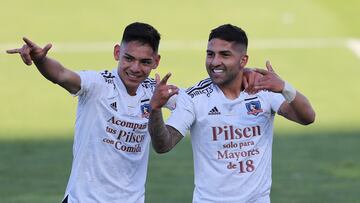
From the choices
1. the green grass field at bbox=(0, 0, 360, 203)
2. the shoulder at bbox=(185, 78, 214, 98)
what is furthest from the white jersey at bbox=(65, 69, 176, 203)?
the green grass field at bbox=(0, 0, 360, 203)

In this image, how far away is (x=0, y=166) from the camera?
17281 millimetres

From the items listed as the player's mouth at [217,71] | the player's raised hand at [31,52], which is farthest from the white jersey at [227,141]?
the player's raised hand at [31,52]

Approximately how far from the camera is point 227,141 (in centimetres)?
958

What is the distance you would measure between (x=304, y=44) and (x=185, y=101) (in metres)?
17.1

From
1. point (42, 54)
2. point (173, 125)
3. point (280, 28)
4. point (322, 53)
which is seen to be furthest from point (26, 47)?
point (280, 28)

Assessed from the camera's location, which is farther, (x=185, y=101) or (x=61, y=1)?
(x=61, y=1)

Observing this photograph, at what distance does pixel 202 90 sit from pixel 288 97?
0.80 m

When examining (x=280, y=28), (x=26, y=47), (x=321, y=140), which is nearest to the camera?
(x=26, y=47)

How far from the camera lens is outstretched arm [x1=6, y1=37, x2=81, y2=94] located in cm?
913

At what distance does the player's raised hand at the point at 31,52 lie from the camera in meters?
9.12

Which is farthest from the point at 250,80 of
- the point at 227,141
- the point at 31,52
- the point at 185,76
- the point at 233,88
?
the point at 185,76

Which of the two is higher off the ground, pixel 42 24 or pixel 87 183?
pixel 42 24

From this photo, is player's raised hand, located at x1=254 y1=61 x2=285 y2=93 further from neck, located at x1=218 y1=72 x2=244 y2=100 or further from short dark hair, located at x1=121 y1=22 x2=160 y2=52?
short dark hair, located at x1=121 y1=22 x2=160 y2=52

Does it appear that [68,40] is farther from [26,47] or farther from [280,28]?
[26,47]
